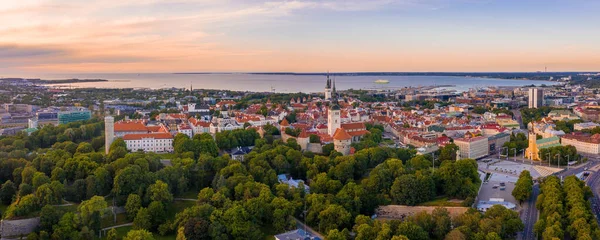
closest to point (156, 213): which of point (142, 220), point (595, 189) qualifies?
point (142, 220)

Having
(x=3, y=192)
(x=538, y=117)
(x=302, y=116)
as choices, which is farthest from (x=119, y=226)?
(x=538, y=117)

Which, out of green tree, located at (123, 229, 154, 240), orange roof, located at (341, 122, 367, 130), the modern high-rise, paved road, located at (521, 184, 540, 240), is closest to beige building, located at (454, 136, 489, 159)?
orange roof, located at (341, 122, 367, 130)

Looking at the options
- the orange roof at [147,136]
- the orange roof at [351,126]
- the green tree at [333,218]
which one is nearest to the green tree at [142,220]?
the green tree at [333,218]

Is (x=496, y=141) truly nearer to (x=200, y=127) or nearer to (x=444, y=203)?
(x=444, y=203)

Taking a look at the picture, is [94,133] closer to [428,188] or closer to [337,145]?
[337,145]

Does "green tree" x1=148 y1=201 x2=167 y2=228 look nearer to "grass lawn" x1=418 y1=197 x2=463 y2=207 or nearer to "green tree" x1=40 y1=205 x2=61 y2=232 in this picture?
"green tree" x1=40 y1=205 x2=61 y2=232

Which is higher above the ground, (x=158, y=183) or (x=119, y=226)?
(x=158, y=183)

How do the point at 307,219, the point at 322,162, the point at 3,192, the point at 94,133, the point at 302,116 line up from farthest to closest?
1. the point at 302,116
2. the point at 94,133
3. the point at 322,162
4. the point at 3,192
5. the point at 307,219
